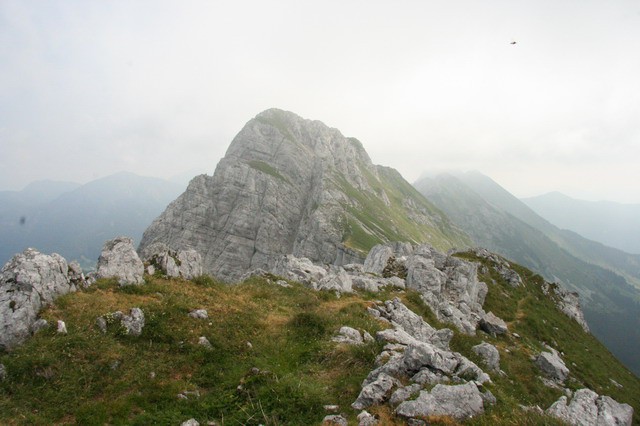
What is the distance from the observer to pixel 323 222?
606 feet

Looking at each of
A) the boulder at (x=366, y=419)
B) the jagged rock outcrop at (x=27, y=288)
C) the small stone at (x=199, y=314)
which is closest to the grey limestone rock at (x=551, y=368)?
the boulder at (x=366, y=419)

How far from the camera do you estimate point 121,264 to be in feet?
90.8

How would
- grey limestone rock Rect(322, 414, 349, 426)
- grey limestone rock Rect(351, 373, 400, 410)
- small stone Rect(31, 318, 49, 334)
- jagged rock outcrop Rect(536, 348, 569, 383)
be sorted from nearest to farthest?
grey limestone rock Rect(322, 414, 349, 426), grey limestone rock Rect(351, 373, 400, 410), small stone Rect(31, 318, 49, 334), jagged rock outcrop Rect(536, 348, 569, 383)

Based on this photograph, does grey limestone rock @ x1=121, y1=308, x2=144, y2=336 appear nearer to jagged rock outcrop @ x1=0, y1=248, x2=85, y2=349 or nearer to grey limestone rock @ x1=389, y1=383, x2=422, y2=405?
jagged rock outcrop @ x1=0, y1=248, x2=85, y2=349

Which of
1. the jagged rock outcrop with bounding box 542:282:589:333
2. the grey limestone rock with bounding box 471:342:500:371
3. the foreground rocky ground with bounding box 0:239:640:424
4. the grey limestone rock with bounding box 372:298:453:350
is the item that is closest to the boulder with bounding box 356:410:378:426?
the foreground rocky ground with bounding box 0:239:640:424

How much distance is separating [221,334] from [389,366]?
1037 centimetres

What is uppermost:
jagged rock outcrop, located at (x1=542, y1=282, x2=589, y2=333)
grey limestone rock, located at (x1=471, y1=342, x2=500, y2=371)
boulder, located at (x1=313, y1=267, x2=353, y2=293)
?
boulder, located at (x1=313, y1=267, x2=353, y2=293)

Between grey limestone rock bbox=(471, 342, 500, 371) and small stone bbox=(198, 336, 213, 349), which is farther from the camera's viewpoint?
grey limestone rock bbox=(471, 342, 500, 371)

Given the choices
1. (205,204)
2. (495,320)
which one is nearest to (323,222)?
(205,204)

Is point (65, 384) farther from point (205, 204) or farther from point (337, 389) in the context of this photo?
point (205, 204)

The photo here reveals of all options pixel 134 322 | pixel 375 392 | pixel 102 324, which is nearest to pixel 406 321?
pixel 375 392

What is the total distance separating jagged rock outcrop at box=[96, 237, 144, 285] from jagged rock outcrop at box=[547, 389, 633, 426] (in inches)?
1165

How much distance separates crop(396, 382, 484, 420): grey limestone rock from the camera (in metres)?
12.9

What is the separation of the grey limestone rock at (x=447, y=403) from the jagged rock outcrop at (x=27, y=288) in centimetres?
1910
